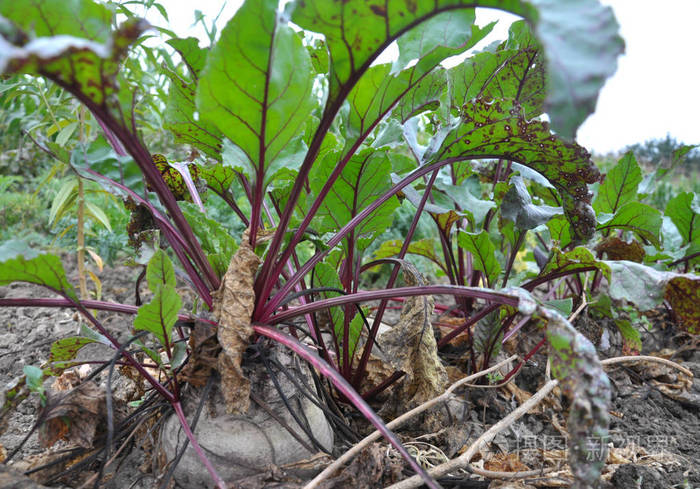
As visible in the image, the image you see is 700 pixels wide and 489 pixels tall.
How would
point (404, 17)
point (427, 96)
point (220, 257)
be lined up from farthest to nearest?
point (427, 96) → point (220, 257) → point (404, 17)

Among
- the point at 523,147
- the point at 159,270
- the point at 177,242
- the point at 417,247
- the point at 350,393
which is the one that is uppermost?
the point at 417,247

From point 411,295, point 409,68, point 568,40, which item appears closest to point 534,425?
point 411,295

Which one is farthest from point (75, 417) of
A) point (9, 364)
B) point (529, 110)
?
point (529, 110)

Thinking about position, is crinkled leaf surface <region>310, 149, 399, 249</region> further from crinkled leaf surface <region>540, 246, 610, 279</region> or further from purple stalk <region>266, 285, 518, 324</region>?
crinkled leaf surface <region>540, 246, 610, 279</region>

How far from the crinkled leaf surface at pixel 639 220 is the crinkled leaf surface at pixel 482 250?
1.17 feet

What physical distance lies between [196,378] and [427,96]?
90cm

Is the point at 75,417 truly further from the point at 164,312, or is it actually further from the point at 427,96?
the point at 427,96

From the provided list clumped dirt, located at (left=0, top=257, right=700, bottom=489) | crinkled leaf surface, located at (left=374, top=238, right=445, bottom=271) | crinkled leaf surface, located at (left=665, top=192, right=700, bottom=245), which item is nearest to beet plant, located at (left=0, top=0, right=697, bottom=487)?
clumped dirt, located at (left=0, top=257, right=700, bottom=489)

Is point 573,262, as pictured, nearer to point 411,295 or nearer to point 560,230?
point 560,230

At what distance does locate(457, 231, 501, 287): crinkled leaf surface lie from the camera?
4.73 ft

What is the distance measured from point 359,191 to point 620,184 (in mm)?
1053

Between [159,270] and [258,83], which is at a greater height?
[258,83]

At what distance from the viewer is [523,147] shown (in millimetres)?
1071

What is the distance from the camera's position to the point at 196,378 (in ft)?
3.30
